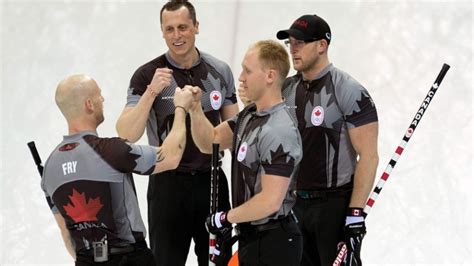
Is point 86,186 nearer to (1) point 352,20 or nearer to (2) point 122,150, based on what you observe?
(2) point 122,150

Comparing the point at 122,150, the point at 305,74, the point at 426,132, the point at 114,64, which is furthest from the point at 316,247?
the point at 114,64

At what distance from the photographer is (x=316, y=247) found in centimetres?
381

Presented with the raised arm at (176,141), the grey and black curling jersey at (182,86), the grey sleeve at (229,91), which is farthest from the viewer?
the grey sleeve at (229,91)

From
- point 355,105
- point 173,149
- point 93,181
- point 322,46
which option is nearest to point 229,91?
point 322,46

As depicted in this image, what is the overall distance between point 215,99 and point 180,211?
1.65ft

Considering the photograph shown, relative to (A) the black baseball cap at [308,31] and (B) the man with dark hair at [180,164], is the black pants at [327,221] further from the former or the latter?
(A) the black baseball cap at [308,31]

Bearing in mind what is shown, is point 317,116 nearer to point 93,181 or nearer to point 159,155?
point 159,155

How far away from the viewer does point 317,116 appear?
376 cm

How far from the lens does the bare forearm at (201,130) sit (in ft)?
12.2

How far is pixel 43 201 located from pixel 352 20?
7.32ft

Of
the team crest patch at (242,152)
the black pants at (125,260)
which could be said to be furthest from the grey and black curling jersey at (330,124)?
the black pants at (125,260)

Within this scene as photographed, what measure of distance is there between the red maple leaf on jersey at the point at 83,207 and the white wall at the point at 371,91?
2387mm

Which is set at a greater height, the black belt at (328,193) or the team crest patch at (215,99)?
the team crest patch at (215,99)

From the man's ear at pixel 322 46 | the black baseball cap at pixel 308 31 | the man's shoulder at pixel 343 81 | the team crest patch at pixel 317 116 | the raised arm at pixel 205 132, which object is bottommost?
the raised arm at pixel 205 132
